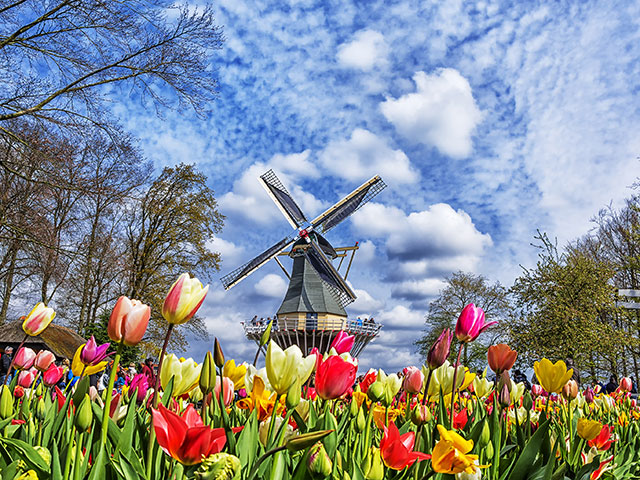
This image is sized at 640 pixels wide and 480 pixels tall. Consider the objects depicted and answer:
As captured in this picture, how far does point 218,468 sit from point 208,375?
0.42 meters

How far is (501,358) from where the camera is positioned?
2080 millimetres

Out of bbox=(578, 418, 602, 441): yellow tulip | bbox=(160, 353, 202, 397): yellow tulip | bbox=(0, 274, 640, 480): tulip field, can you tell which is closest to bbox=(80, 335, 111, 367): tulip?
bbox=(0, 274, 640, 480): tulip field

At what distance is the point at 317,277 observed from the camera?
27391mm

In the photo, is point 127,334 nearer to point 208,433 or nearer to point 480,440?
point 208,433

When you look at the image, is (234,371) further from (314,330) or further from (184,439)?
(314,330)

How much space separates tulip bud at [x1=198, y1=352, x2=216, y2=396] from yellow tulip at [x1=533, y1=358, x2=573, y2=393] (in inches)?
56.9

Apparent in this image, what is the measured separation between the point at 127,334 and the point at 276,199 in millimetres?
27320

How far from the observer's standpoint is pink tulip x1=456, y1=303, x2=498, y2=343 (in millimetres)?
1768

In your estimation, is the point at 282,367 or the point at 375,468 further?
the point at 282,367

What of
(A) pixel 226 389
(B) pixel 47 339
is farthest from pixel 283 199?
(A) pixel 226 389

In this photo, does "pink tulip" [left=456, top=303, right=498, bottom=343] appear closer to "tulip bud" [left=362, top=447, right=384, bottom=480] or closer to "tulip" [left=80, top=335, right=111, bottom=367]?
"tulip bud" [left=362, top=447, right=384, bottom=480]

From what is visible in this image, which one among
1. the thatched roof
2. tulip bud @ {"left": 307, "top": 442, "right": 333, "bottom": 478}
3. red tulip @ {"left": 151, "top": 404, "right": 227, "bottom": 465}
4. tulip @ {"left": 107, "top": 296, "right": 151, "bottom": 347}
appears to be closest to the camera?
red tulip @ {"left": 151, "top": 404, "right": 227, "bottom": 465}

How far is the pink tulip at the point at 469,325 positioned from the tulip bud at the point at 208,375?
0.85 metres

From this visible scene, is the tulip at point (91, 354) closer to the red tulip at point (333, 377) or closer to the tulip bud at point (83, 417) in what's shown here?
the tulip bud at point (83, 417)
